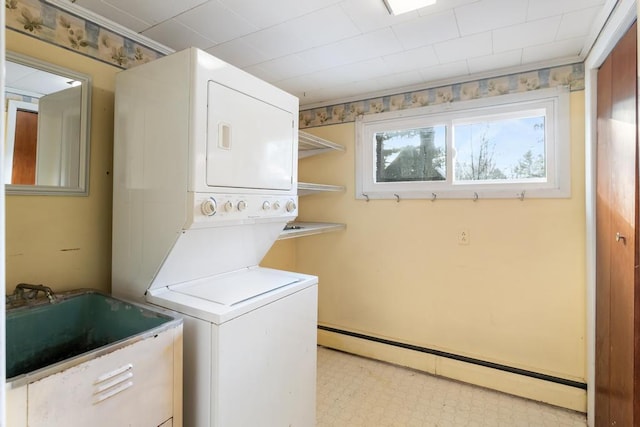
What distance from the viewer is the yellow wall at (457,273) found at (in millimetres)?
2133

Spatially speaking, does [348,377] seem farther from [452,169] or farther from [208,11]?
[208,11]

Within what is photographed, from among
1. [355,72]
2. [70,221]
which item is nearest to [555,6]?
[355,72]

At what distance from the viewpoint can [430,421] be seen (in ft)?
6.58

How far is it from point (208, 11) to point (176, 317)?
139 cm

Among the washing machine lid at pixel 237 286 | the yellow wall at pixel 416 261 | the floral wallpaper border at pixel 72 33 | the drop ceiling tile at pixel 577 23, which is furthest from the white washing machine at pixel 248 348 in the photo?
the drop ceiling tile at pixel 577 23

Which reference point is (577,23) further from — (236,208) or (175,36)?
(175,36)

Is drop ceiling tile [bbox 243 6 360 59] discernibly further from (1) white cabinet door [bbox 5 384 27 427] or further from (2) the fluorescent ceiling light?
(1) white cabinet door [bbox 5 384 27 427]

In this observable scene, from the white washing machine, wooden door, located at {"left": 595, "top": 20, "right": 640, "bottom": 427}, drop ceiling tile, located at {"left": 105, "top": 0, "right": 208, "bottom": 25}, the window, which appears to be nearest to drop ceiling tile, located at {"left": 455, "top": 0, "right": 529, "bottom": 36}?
wooden door, located at {"left": 595, "top": 20, "right": 640, "bottom": 427}

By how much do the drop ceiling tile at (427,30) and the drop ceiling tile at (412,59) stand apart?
0.08 metres

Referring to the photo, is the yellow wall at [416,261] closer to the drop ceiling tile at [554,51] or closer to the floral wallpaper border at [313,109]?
the floral wallpaper border at [313,109]

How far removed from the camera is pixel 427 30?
1728 millimetres

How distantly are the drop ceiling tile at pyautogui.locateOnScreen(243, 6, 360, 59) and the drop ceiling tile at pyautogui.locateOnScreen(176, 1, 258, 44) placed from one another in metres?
0.08

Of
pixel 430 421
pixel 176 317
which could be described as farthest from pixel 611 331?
pixel 176 317

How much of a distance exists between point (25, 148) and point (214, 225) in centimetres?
88
